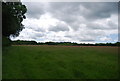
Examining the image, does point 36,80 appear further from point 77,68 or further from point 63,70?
point 77,68

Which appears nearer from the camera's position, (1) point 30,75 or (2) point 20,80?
(2) point 20,80

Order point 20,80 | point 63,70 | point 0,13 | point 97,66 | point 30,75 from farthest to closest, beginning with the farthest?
point 0,13 → point 97,66 → point 63,70 → point 30,75 → point 20,80

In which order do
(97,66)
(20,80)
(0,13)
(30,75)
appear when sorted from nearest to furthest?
(20,80) → (30,75) → (97,66) → (0,13)

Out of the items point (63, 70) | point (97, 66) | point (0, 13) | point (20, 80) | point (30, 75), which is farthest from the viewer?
point (0, 13)

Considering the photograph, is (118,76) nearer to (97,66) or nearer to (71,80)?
A: (97,66)

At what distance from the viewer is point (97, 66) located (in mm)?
13023

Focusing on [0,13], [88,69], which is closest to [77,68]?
[88,69]

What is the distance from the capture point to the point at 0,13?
2202 cm

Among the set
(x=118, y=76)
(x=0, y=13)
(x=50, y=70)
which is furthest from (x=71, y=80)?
(x=0, y=13)

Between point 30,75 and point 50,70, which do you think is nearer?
point 30,75

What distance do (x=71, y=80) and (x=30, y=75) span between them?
258 centimetres

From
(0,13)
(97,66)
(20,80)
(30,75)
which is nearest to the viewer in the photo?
(20,80)

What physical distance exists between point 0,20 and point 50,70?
13932 millimetres

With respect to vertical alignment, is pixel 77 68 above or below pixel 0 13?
below
